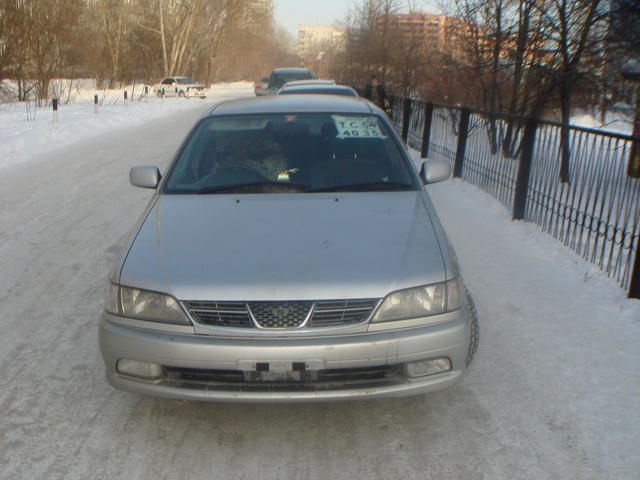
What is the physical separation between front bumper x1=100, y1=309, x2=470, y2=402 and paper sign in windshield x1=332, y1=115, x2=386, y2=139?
1.86 meters

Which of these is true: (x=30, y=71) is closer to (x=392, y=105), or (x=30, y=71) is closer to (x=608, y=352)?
(x=392, y=105)

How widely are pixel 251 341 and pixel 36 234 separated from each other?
482 centimetres

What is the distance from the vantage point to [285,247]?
132 inches

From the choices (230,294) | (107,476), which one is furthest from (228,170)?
(107,476)

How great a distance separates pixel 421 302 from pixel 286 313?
0.64 m

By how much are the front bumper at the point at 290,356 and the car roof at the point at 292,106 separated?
2.16 meters

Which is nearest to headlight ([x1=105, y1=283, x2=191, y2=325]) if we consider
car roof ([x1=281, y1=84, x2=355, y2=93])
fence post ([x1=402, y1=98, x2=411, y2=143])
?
car roof ([x1=281, y1=84, x2=355, y2=93])

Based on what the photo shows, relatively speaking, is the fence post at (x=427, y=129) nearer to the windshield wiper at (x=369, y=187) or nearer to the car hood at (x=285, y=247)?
the windshield wiper at (x=369, y=187)

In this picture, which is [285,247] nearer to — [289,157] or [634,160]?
[289,157]

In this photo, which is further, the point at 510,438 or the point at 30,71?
the point at 30,71

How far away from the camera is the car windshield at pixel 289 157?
14.0ft

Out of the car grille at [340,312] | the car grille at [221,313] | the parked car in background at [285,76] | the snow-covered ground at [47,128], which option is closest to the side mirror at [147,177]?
the car grille at [221,313]

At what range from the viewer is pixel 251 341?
118 inches

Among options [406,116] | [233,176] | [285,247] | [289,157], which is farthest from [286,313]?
[406,116]
